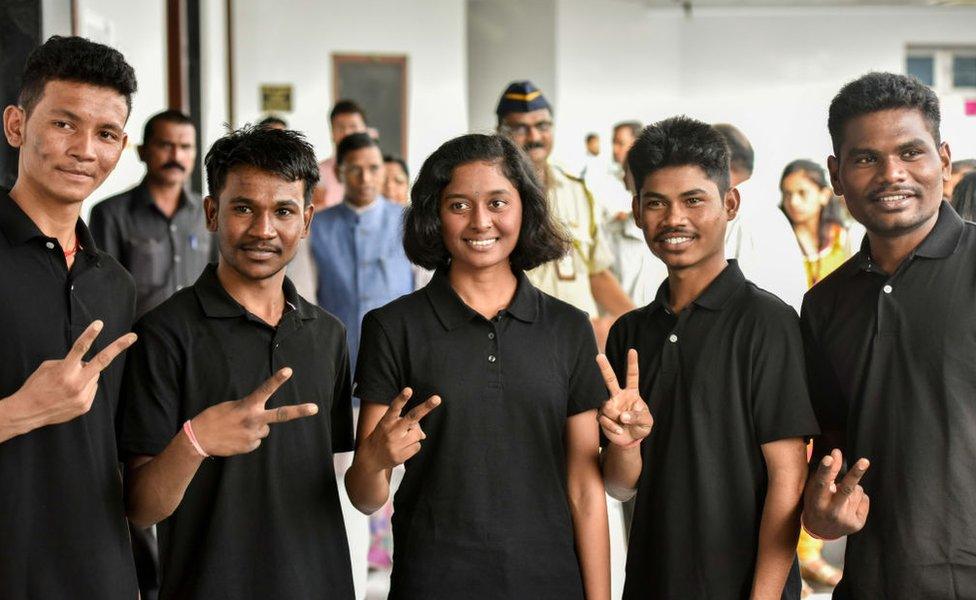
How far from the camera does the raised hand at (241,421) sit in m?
1.66

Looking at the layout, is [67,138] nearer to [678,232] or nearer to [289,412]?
[289,412]

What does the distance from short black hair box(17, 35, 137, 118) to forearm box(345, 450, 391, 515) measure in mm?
727

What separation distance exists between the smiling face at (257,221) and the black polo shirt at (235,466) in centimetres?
7

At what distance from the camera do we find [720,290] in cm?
192

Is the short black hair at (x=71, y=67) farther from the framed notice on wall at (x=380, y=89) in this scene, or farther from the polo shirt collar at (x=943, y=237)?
the framed notice on wall at (x=380, y=89)

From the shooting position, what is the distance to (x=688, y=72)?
35.1ft

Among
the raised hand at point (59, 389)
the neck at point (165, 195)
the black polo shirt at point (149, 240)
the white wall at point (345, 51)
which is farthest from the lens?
the white wall at point (345, 51)

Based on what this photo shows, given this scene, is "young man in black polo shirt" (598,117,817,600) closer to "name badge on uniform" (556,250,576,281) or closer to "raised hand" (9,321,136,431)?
"raised hand" (9,321,136,431)

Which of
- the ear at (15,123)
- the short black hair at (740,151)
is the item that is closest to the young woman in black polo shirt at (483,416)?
the ear at (15,123)

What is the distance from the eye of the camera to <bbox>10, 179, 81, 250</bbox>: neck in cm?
177

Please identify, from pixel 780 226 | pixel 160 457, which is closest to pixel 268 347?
pixel 160 457

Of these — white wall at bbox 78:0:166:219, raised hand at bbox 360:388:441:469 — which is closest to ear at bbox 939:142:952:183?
raised hand at bbox 360:388:441:469

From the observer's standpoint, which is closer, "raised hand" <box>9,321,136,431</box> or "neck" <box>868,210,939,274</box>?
"raised hand" <box>9,321,136,431</box>

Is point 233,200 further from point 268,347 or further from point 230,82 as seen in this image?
point 230,82
